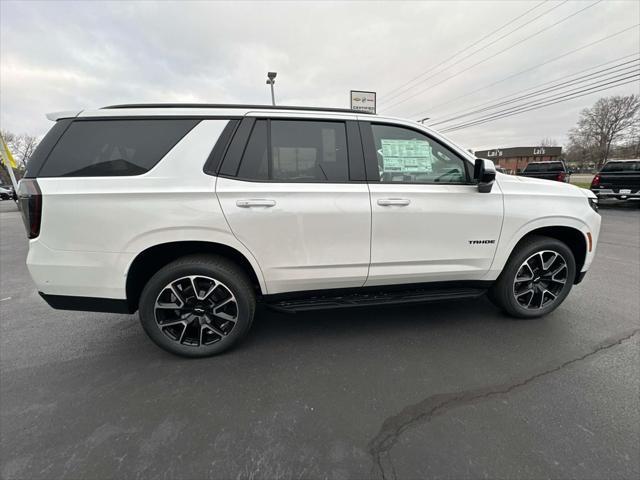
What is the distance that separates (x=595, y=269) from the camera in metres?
4.52

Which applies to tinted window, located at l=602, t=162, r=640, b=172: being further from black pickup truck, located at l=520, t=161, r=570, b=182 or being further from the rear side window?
the rear side window

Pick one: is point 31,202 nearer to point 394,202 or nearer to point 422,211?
point 394,202

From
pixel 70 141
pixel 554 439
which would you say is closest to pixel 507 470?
pixel 554 439

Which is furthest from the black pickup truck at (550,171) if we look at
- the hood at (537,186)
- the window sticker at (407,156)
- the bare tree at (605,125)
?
the bare tree at (605,125)

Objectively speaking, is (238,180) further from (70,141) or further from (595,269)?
(595,269)

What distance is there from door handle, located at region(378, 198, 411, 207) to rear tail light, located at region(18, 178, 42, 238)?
8.40 ft

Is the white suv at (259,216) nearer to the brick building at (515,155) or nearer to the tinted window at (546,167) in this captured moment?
the tinted window at (546,167)

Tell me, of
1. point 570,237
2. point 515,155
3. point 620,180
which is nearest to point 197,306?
point 570,237

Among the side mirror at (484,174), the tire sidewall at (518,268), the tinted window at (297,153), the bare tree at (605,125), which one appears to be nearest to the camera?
the tinted window at (297,153)

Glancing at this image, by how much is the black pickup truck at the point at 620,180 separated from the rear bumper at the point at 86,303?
665 inches

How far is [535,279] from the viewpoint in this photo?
2922 mm

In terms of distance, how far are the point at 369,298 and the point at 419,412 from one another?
0.98 m

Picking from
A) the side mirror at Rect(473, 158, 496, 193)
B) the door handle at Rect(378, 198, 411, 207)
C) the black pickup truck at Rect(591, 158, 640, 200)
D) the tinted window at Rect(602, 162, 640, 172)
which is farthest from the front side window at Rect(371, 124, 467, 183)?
the tinted window at Rect(602, 162, 640, 172)

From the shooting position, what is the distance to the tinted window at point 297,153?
2.31 meters
